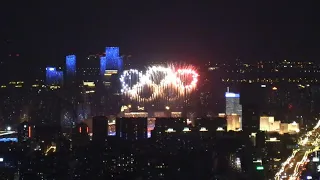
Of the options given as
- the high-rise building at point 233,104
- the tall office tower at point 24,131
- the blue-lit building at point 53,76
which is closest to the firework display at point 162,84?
the high-rise building at point 233,104

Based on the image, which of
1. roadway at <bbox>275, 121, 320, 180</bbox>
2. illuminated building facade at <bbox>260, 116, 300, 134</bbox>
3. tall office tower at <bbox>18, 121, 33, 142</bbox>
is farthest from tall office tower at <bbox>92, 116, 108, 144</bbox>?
roadway at <bbox>275, 121, 320, 180</bbox>

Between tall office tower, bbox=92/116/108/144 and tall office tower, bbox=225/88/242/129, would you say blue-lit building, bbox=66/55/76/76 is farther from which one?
tall office tower, bbox=225/88/242/129

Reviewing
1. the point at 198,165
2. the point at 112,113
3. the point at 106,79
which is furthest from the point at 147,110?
the point at 198,165

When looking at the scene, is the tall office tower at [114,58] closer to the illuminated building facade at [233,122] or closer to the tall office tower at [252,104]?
the tall office tower at [252,104]

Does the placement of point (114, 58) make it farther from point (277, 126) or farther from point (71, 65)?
point (277, 126)

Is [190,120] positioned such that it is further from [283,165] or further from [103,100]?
[283,165]

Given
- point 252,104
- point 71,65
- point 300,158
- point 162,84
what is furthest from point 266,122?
point 71,65
